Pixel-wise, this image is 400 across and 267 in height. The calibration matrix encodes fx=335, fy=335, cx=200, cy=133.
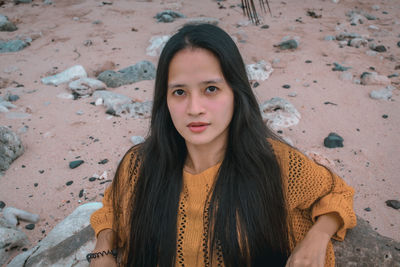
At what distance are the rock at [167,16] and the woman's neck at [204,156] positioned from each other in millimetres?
5497

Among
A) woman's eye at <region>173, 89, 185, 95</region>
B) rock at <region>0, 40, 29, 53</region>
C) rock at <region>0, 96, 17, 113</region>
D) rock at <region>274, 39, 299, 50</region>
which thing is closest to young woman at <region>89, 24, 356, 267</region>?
woman's eye at <region>173, 89, 185, 95</region>

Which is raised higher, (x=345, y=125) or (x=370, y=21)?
(x=370, y=21)

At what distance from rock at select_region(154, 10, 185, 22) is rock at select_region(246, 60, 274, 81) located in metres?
2.67

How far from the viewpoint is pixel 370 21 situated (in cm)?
639

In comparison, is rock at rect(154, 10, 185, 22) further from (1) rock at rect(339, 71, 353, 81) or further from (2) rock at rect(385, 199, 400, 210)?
(2) rock at rect(385, 199, 400, 210)

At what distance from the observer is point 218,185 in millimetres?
1657

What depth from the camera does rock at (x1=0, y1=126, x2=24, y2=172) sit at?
339 cm

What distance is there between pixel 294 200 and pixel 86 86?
3715 mm

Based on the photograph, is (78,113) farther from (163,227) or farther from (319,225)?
(319,225)

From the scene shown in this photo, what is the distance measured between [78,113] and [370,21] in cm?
558

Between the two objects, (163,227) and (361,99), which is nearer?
(163,227)

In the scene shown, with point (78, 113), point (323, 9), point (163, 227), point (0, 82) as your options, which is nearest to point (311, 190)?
point (163, 227)

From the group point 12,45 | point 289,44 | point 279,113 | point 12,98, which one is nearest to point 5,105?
point 12,98

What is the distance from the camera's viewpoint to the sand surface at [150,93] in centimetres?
314
